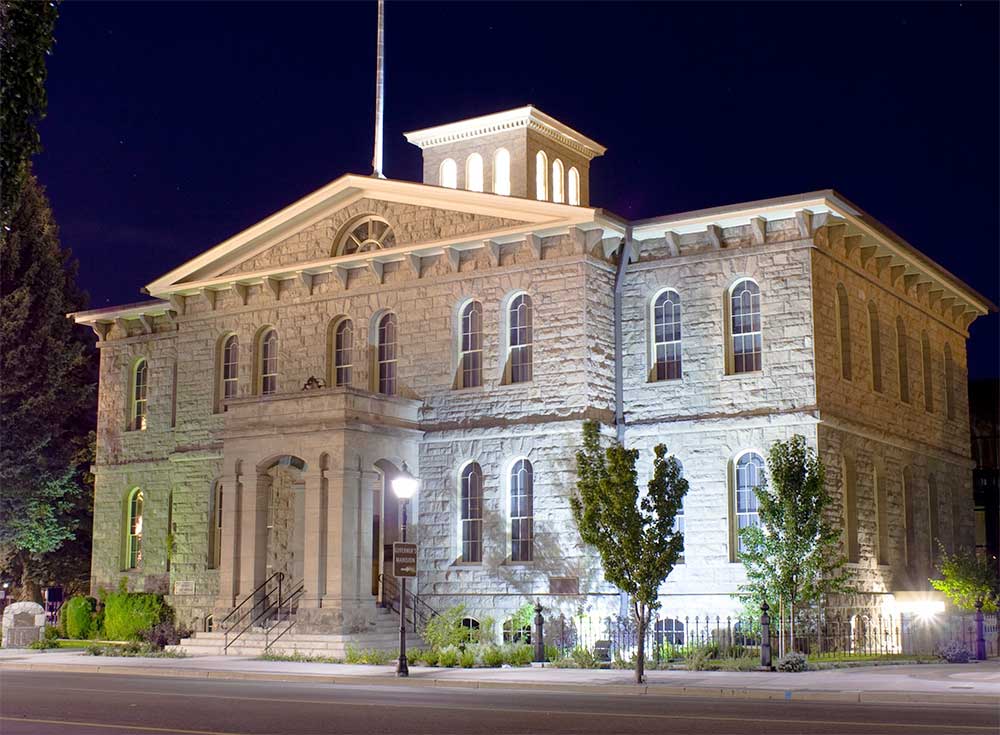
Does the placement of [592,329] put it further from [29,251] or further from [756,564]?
[29,251]

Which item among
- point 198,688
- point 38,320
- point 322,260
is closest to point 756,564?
point 198,688

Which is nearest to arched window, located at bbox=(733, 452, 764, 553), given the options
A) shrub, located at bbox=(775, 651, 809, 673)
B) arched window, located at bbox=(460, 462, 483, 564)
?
shrub, located at bbox=(775, 651, 809, 673)

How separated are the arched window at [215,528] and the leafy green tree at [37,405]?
9742 mm

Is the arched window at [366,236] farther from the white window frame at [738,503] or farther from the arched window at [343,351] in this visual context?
the white window frame at [738,503]

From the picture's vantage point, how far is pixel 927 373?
37062 millimetres

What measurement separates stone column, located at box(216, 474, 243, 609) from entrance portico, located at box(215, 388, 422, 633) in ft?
0.08

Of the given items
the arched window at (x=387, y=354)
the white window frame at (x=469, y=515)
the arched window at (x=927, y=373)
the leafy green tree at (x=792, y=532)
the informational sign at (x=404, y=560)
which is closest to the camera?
the informational sign at (x=404, y=560)

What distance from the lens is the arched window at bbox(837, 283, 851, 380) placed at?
31.0m

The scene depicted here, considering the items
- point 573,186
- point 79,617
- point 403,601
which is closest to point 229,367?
point 79,617

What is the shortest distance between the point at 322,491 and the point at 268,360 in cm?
738

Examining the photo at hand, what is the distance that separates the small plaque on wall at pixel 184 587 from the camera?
36.0m

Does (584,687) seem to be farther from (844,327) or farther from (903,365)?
(903,365)

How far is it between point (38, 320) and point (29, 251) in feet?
8.30

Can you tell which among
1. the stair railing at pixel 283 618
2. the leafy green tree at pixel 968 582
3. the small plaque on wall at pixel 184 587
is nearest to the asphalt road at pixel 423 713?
the stair railing at pixel 283 618
